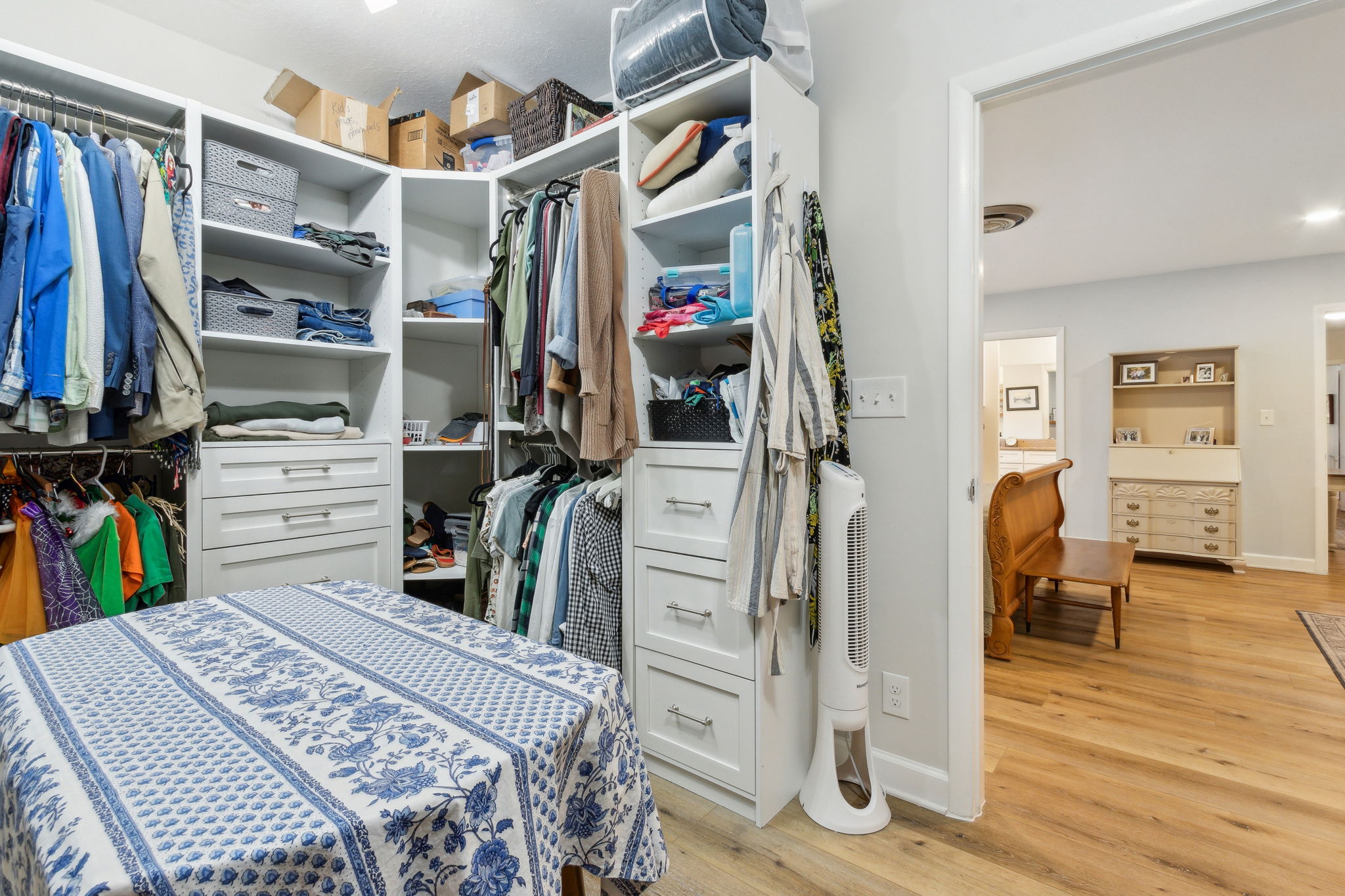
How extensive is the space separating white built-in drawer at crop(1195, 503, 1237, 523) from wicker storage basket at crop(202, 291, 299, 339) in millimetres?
6256

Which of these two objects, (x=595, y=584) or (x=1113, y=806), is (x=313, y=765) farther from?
(x=1113, y=806)

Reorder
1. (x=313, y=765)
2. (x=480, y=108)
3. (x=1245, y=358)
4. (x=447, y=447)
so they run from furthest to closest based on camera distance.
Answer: (x=1245, y=358)
(x=447, y=447)
(x=480, y=108)
(x=313, y=765)

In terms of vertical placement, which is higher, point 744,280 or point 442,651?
point 744,280

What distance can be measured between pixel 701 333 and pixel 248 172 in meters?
1.62

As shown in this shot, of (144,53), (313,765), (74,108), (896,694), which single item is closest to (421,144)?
(144,53)

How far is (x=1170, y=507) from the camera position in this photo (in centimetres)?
525

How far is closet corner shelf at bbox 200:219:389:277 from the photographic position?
2.14m

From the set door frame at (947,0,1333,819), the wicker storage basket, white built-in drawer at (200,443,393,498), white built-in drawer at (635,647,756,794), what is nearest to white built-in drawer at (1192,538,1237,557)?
door frame at (947,0,1333,819)

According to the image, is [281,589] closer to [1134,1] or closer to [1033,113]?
[1134,1]

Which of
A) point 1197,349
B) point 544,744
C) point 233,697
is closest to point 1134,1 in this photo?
point 544,744

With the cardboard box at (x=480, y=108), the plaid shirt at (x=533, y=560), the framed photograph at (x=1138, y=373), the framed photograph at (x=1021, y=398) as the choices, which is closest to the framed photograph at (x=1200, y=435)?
the framed photograph at (x=1138, y=373)

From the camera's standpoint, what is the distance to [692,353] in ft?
7.42

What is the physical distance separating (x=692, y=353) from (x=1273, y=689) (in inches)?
112

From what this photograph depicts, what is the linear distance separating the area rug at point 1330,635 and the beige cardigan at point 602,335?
335 centimetres
